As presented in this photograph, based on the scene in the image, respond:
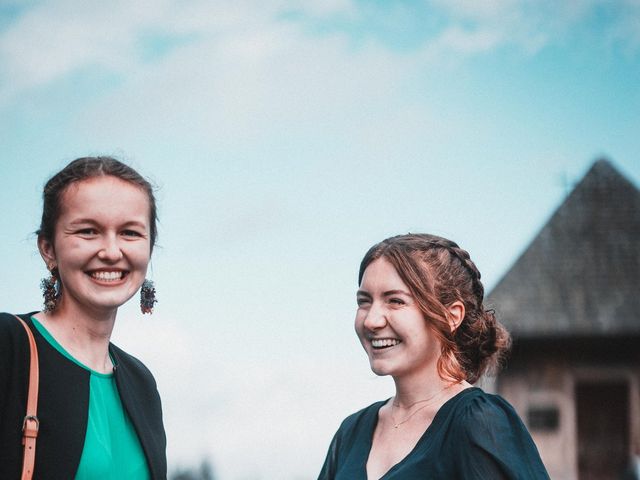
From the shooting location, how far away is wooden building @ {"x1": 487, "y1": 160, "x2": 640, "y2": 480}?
1295cm

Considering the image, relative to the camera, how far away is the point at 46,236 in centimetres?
261

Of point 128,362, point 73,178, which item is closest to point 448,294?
point 128,362

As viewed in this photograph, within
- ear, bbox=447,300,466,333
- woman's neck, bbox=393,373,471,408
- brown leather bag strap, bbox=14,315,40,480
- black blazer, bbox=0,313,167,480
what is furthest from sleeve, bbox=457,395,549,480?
brown leather bag strap, bbox=14,315,40,480

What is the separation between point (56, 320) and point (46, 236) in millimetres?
255

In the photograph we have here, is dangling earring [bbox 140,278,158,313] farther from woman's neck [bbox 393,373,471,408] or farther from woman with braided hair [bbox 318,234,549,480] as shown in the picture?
woman's neck [bbox 393,373,471,408]

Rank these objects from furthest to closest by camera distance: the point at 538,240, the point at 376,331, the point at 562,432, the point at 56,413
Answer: the point at 538,240 < the point at 562,432 < the point at 376,331 < the point at 56,413

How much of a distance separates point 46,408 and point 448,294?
1291mm

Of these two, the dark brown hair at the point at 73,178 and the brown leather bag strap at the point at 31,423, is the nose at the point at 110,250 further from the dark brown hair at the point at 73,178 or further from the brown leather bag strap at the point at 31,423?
the brown leather bag strap at the point at 31,423

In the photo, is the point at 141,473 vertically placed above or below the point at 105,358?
below

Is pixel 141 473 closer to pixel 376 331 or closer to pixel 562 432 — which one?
pixel 376 331

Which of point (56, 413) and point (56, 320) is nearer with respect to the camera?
point (56, 413)

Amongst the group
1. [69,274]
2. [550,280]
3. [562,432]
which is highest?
[550,280]

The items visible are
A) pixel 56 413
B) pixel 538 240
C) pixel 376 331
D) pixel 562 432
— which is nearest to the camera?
pixel 56 413

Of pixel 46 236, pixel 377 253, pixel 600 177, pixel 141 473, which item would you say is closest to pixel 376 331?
pixel 377 253
